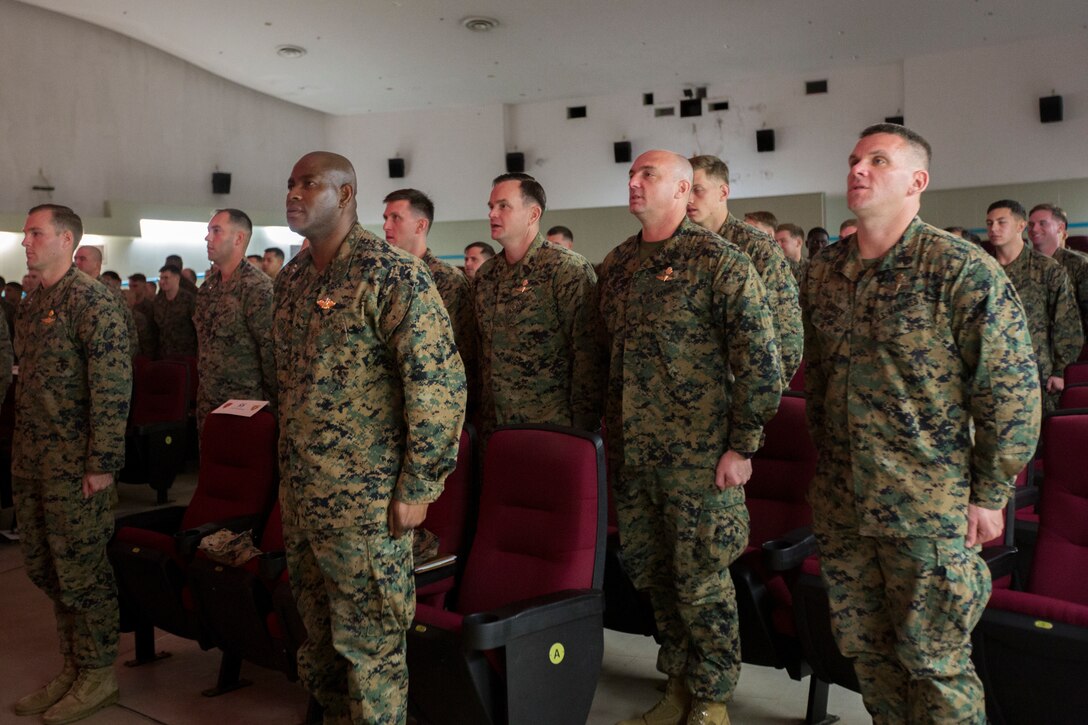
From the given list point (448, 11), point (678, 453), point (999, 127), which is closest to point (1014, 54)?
point (999, 127)

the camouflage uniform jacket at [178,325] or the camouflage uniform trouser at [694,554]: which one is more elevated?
the camouflage uniform jacket at [178,325]

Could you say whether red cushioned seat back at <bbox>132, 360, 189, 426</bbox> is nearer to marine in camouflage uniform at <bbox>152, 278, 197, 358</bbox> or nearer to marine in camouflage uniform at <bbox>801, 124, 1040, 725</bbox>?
marine in camouflage uniform at <bbox>152, 278, 197, 358</bbox>

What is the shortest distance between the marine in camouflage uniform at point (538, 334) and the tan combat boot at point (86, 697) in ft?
5.14

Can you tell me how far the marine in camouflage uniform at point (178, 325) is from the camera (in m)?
7.77

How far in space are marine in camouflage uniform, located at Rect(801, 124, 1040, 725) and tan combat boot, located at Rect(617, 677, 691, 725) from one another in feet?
2.18

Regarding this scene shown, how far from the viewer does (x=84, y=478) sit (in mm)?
2969

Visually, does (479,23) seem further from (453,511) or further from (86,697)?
(86,697)

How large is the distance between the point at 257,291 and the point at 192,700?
68.0 inches

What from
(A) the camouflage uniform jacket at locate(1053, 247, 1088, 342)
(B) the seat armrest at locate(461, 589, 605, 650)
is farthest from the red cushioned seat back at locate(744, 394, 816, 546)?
(A) the camouflage uniform jacket at locate(1053, 247, 1088, 342)

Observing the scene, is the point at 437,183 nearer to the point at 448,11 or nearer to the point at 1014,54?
the point at 448,11

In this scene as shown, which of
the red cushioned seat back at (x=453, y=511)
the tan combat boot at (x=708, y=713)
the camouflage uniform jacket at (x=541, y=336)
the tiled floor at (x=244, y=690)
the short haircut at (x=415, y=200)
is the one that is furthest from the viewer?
the short haircut at (x=415, y=200)

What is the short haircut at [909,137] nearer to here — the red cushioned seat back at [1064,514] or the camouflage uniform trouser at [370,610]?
the red cushioned seat back at [1064,514]

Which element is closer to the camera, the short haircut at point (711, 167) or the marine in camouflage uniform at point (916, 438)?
the marine in camouflage uniform at point (916, 438)

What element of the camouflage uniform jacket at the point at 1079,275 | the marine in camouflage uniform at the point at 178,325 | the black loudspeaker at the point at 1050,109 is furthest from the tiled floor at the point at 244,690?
the black loudspeaker at the point at 1050,109
